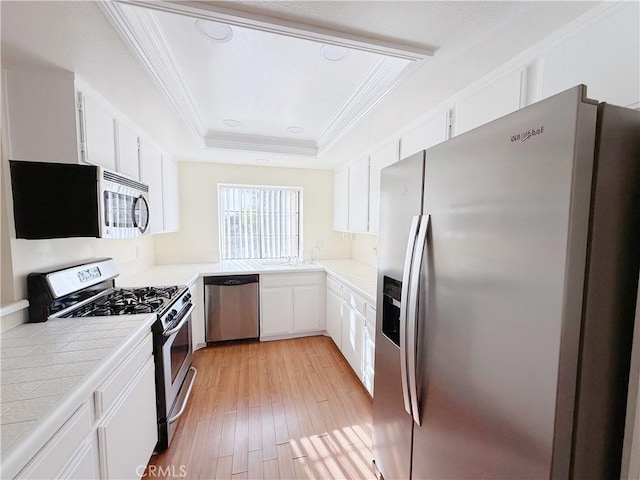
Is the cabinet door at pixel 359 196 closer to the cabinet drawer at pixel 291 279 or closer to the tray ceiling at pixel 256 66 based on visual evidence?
the tray ceiling at pixel 256 66

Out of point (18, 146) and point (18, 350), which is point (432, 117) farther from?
point (18, 350)

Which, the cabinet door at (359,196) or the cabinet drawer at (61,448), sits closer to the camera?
the cabinet drawer at (61,448)

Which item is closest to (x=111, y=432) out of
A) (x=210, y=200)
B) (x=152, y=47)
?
(x=152, y=47)

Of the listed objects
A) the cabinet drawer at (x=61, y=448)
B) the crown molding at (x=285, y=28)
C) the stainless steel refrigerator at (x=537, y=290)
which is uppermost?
the crown molding at (x=285, y=28)

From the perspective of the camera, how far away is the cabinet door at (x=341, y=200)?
129 inches

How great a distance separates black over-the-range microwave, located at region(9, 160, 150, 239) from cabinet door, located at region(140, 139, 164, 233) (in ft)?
2.57

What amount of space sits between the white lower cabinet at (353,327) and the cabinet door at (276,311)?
0.49 meters

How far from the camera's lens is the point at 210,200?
349 centimetres

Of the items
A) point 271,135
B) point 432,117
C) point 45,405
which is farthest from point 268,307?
point 432,117

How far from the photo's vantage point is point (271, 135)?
273cm

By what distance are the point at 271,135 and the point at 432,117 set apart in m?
1.62

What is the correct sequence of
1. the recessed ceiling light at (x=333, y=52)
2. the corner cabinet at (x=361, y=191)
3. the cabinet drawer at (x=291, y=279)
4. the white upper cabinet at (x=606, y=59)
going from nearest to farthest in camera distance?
the white upper cabinet at (x=606, y=59)
the recessed ceiling light at (x=333, y=52)
the corner cabinet at (x=361, y=191)
the cabinet drawer at (x=291, y=279)

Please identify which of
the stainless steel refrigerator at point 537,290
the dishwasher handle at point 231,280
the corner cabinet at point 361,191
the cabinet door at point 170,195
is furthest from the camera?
the dishwasher handle at point 231,280

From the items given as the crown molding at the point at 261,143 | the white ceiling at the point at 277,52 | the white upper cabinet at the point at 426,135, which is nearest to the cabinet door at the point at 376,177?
the white upper cabinet at the point at 426,135
